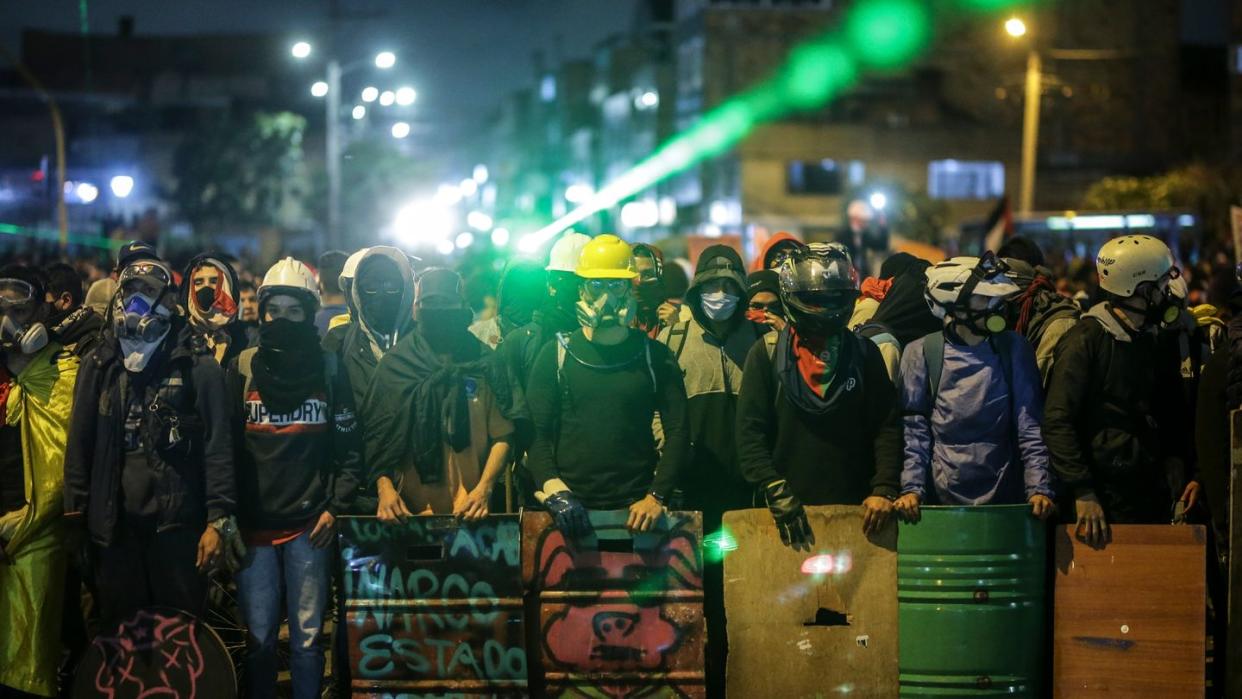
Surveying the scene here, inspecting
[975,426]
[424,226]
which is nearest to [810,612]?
[975,426]

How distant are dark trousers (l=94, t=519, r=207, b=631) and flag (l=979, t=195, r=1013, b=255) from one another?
1343cm

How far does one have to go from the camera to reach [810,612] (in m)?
6.84

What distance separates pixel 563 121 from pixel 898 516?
350ft

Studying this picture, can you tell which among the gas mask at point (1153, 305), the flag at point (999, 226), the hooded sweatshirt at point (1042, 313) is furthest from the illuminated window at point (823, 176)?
the gas mask at point (1153, 305)

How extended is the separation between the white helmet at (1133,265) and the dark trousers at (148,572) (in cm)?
469

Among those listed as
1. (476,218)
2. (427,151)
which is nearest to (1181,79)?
(476,218)

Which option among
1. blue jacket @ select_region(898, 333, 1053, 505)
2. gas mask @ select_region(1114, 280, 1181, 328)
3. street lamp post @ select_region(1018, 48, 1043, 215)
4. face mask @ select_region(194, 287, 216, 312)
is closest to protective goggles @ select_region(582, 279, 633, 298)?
blue jacket @ select_region(898, 333, 1053, 505)

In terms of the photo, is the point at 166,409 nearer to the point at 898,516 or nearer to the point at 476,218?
the point at 898,516

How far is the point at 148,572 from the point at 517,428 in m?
1.88

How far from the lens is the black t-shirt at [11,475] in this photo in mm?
7242

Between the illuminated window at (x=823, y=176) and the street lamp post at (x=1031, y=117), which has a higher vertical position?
the illuminated window at (x=823, y=176)

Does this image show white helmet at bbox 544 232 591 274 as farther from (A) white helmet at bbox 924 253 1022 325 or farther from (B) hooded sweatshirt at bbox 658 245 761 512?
(A) white helmet at bbox 924 253 1022 325

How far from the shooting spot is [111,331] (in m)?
6.93

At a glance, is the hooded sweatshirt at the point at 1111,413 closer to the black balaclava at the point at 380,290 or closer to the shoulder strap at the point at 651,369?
the shoulder strap at the point at 651,369
